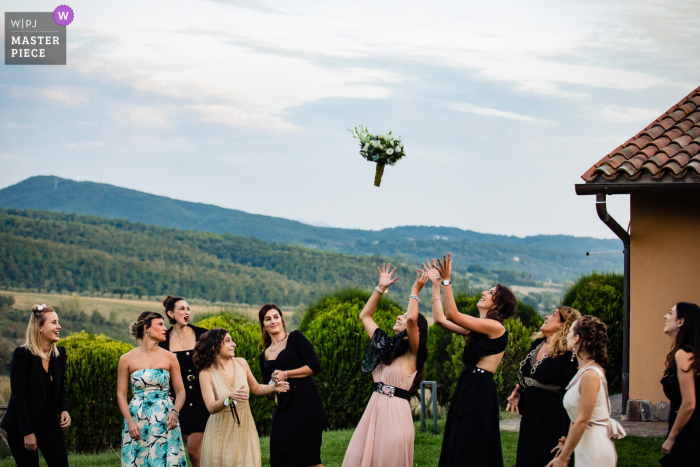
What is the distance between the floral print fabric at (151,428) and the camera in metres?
5.46

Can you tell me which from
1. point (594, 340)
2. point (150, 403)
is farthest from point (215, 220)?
point (594, 340)

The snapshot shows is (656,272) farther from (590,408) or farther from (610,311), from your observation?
(590,408)

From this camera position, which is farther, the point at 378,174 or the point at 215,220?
the point at 215,220

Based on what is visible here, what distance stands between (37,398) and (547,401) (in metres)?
4.40

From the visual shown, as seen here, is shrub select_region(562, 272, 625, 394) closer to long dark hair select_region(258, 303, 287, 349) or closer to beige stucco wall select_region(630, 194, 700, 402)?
beige stucco wall select_region(630, 194, 700, 402)

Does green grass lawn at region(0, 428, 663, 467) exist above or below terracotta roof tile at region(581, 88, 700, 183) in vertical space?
below

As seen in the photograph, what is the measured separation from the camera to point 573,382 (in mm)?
4434

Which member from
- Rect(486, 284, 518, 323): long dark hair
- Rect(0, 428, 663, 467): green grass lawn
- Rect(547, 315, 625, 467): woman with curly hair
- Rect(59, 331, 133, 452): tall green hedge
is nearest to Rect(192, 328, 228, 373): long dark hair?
Rect(486, 284, 518, 323): long dark hair

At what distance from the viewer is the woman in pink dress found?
525 cm

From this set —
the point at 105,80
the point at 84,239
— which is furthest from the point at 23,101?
the point at 84,239

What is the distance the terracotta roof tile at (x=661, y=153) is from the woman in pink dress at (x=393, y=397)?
418 centimetres

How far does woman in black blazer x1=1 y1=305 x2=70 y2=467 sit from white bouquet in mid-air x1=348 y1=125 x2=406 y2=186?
338 centimetres

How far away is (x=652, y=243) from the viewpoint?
872 centimetres

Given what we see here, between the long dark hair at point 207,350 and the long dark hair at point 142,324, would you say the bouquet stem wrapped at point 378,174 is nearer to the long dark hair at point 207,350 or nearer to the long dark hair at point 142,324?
the long dark hair at point 207,350
